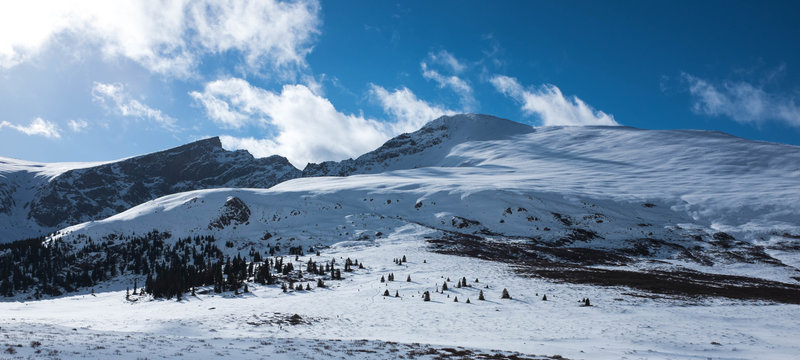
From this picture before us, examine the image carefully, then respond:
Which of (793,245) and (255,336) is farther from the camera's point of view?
(793,245)

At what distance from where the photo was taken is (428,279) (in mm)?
33562

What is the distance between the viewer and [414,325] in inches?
811

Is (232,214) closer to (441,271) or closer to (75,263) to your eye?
(75,263)

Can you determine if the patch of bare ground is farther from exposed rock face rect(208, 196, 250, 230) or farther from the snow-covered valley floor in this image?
exposed rock face rect(208, 196, 250, 230)

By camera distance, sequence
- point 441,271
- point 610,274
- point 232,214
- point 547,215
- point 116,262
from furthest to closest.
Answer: point 547,215
point 232,214
point 116,262
point 610,274
point 441,271

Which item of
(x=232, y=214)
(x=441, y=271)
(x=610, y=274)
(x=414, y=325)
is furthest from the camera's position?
(x=232, y=214)

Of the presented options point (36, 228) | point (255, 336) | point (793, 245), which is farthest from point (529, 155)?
point (36, 228)

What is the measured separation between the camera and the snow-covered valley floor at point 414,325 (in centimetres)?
1377

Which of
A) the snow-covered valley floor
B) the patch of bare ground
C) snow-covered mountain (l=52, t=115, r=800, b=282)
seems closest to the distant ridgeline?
snow-covered mountain (l=52, t=115, r=800, b=282)

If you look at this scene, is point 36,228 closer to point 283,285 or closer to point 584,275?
point 283,285

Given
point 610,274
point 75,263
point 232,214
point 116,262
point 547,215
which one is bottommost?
point 75,263

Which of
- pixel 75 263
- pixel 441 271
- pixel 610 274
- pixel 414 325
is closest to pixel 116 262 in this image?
pixel 75 263

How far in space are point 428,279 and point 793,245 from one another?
6071 centimetres

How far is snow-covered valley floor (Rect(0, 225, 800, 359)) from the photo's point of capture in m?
13.8
